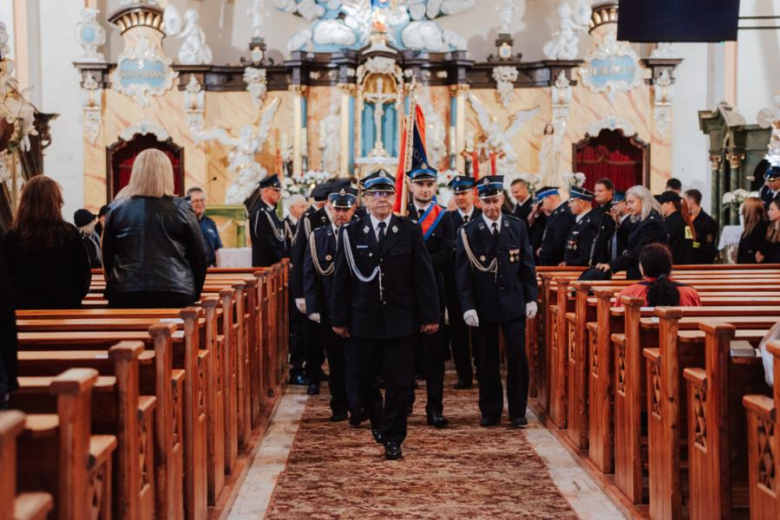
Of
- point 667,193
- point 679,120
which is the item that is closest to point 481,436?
point 667,193

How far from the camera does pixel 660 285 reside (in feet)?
15.6

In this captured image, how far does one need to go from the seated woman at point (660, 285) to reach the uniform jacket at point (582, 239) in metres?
2.69

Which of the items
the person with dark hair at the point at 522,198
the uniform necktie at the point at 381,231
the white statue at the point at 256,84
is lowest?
the uniform necktie at the point at 381,231

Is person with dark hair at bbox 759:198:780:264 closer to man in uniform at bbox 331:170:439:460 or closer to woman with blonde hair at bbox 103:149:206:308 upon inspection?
man in uniform at bbox 331:170:439:460

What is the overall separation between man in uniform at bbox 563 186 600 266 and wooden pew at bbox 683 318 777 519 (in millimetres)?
4194

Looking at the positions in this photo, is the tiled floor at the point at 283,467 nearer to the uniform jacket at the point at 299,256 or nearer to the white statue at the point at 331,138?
the uniform jacket at the point at 299,256

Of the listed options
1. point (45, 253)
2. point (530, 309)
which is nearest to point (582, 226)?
point (530, 309)

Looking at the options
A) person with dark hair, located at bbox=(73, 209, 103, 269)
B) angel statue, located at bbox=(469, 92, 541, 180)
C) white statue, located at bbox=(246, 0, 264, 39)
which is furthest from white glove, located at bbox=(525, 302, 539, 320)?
white statue, located at bbox=(246, 0, 264, 39)

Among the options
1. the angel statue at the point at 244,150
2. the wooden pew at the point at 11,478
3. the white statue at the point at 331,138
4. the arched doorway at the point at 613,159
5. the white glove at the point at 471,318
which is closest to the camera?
the wooden pew at the point at 11,478

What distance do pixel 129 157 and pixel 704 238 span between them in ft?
31.8

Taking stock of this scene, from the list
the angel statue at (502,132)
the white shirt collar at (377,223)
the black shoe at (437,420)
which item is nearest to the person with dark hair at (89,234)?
the black shoe at (437,420)

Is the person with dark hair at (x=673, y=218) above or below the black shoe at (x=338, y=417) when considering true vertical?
above

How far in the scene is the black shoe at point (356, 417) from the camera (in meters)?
6.16

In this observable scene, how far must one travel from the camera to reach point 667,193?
820 centimetres
